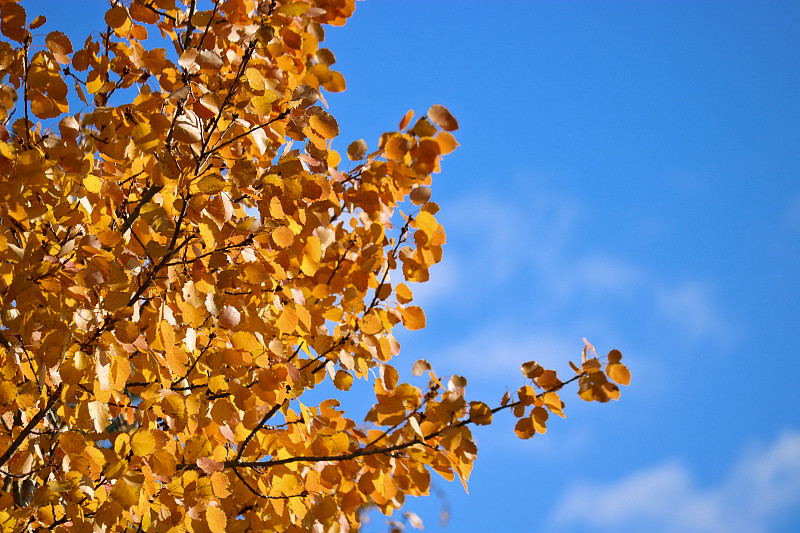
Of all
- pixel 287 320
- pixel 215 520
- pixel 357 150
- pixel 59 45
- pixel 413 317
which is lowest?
pixel 215 520

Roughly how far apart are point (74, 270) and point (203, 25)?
3.29 ft

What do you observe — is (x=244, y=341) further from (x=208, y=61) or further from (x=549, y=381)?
(x=549, y=381)

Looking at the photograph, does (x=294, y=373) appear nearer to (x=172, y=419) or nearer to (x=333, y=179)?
(x=172, y=419)

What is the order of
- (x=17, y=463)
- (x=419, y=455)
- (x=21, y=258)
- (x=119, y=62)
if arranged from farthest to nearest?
(x=119, y=62) → (x=17, y=463) → (x=419, y=455) → (x=21, y=258)

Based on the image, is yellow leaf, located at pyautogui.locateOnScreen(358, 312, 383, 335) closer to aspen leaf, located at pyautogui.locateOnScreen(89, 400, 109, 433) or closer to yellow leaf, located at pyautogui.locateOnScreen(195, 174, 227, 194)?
yellow leaf, located at pyautogui.locateOnScreen(195, 174, 227, 194)

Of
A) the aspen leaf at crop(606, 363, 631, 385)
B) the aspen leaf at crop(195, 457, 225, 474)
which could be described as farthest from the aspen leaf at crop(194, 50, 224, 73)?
the aspen leaf at crop(606, 363, 631, 385)

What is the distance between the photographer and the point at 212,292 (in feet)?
7.00

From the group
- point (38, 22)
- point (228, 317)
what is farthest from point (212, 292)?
point (38, 22)

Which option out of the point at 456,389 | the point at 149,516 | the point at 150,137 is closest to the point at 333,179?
the point at 150,137

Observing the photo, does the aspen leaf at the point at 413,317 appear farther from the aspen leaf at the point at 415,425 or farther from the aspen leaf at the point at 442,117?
the aspen leaf at the point at 442,117

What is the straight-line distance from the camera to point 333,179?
246cm

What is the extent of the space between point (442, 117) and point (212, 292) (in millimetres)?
Result: 975

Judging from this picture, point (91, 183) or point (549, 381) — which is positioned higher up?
point (91, 183)

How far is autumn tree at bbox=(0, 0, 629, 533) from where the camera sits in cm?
205
